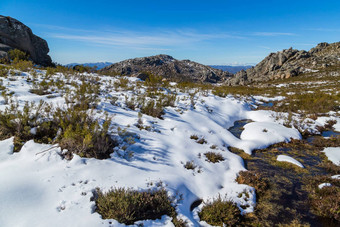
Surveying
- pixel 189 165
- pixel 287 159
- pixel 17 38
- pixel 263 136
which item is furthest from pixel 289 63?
pixel 17 38

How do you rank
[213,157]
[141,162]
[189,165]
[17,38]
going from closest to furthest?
[141,162] → [189,165] → [213,157] → [17,38]

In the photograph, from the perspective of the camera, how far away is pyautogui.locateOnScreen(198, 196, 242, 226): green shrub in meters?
3.41

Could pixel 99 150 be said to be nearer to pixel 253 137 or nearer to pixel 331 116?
pixel 253 137

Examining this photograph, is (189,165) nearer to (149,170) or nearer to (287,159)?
(149,170)

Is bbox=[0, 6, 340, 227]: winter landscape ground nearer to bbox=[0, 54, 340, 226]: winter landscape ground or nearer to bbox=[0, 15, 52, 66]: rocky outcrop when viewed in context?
bbox=[0, 54, 340, 226]: winter landscape ground

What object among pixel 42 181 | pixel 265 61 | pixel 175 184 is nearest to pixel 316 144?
pixel 175 184

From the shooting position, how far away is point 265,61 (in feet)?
276

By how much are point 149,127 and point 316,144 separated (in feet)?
25.7

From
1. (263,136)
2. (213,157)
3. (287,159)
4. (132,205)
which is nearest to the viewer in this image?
(132,205)

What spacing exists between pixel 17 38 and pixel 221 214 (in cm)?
2387

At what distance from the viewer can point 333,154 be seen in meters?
6.54

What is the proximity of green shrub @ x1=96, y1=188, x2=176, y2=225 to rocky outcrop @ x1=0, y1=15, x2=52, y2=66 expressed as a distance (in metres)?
18.8

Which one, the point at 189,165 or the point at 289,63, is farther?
the point at 289,63

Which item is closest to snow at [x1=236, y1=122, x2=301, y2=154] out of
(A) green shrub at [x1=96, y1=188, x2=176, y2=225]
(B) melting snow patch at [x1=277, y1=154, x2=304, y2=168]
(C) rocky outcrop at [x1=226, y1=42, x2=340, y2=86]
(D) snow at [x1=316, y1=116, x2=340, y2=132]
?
(B) melting snow patch at [x1=277, y1=154, x2=304, y2=168]
